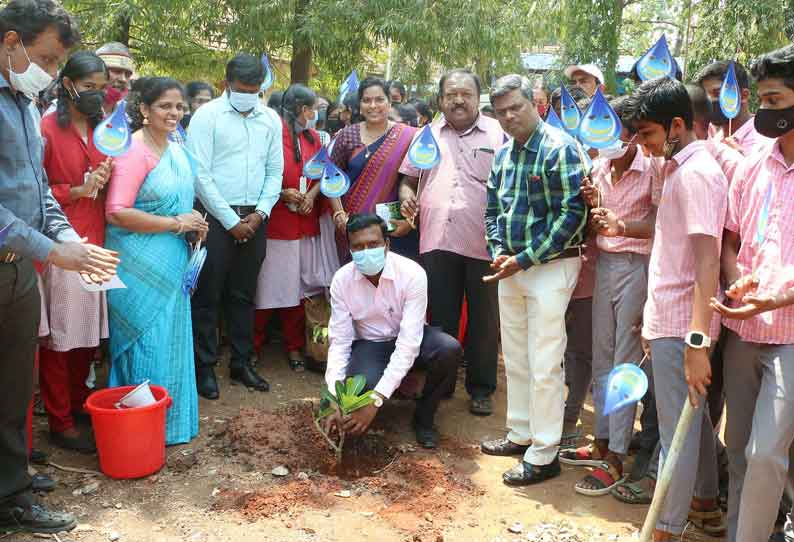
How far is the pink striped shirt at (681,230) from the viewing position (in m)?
2.76

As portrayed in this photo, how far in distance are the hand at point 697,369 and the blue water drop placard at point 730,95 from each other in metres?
1.88

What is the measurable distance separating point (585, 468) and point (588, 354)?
67 cm

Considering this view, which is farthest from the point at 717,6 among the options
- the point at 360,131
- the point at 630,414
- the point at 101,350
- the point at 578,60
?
the point at 101,350

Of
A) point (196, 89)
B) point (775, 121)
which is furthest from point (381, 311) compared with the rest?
point (196, 89)

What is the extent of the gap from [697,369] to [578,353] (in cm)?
166

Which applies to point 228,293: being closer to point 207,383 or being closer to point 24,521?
point 207,383

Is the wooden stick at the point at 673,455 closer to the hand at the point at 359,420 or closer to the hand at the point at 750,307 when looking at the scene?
the hand at the point at 750,307

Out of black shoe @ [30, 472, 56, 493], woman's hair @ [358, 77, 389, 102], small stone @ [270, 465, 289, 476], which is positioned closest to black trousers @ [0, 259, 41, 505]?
black shoe @ [30, 472, 56, 493]

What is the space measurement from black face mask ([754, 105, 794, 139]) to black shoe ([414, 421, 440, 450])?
98.0 inches

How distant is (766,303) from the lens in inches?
98.7

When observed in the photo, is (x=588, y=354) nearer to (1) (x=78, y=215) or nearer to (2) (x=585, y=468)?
(2) (x=585, y=468)

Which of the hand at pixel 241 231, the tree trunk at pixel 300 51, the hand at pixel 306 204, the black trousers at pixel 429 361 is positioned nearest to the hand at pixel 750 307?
the black trousers at pixel 429 361

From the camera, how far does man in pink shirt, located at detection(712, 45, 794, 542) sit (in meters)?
2.59

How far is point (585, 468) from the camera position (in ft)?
13.3
